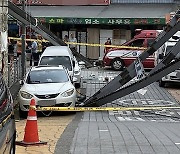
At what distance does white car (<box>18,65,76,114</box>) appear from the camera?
48.6ft

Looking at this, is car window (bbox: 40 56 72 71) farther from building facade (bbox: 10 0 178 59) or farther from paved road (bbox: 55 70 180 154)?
building facade (bbox: 10 0 178 59)

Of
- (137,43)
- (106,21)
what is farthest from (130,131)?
(106,21)

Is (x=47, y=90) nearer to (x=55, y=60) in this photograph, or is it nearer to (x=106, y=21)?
(x=55, y=60)

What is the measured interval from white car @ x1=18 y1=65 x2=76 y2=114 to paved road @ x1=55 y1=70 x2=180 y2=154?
0.75m

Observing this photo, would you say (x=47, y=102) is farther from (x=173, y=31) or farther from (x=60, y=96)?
(x=173, y=31)

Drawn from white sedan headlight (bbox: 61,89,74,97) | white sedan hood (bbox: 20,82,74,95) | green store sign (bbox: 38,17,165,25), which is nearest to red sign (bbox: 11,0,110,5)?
green store sign (bbox: 38,17,165,25)

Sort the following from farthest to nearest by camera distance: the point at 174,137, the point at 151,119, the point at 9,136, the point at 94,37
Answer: the point at 94,37, the point at 151,119, the point at 174,137, the point at 9,136

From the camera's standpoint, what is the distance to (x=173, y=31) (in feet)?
53.9

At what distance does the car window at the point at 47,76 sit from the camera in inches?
632

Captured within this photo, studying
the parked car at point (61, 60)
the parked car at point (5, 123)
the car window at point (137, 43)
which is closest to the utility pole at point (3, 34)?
the parked car at point (61, 60)

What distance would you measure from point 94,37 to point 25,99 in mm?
19726

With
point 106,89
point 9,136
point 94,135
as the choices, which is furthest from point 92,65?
point 9,136

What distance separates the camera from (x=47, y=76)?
16.4m

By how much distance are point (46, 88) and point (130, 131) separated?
468cm
